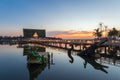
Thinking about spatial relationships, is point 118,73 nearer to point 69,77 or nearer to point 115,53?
point 69,77

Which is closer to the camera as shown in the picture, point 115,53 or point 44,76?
point 44,76

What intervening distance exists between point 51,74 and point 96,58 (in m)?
20.2

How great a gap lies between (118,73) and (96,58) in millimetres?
17778

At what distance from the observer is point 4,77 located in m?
32.6

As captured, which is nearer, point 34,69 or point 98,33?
point 34,69

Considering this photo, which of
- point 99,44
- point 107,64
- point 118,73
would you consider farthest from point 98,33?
point 118,73

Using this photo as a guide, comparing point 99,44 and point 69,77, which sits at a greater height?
point 99,44

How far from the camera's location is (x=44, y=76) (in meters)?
33.2

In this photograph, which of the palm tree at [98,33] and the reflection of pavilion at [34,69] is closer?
the reflection of pavilion at [34,69]

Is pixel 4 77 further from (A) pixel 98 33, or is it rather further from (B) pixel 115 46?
(A) pixel 98 33

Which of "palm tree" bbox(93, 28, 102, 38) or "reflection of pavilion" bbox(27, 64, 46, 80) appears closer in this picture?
"reflection of pavilion" bbox(27, 64, 46, 80)

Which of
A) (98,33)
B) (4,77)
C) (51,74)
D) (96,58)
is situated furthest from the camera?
(98,33)

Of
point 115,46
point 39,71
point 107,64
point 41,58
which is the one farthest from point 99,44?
point 39,71

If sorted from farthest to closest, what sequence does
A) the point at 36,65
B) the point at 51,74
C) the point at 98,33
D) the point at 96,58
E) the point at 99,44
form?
the point at 98,33, the point at 99,44, the point at 96,58, the point at 36,65, the point at 51,74
